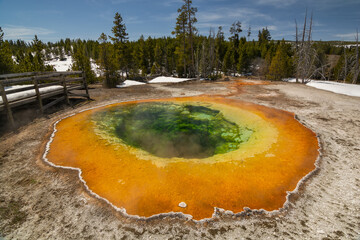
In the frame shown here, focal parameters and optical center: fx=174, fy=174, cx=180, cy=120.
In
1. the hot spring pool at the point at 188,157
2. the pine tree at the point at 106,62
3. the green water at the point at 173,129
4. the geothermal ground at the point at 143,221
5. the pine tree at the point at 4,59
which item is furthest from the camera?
the pine tree at the point at 106,62

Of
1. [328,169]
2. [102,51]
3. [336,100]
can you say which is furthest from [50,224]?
[102,51]

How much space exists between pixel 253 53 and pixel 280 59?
22.1 meters

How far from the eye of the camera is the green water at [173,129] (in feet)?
25.7

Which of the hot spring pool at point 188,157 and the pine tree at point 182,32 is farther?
the pine tree at point 182,32

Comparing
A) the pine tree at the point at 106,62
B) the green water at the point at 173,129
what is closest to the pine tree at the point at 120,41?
the pine tree at the point at 106,62

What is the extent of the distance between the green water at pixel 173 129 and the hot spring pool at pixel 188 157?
0.05 m

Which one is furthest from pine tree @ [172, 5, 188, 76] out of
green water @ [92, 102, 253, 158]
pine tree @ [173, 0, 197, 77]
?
green water @ [92, 102, 253, 158]

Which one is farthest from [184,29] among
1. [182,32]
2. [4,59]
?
[4,59]

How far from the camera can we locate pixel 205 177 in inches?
202

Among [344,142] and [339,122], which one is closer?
[344,142]

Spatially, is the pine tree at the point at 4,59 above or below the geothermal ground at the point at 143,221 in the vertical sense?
above

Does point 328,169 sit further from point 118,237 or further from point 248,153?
point 118,237

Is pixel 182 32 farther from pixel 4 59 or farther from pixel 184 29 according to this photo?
pixel 4 59

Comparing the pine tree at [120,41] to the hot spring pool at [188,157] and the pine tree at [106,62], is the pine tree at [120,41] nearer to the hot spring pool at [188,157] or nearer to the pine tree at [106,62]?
the pine tree at [106,62]
